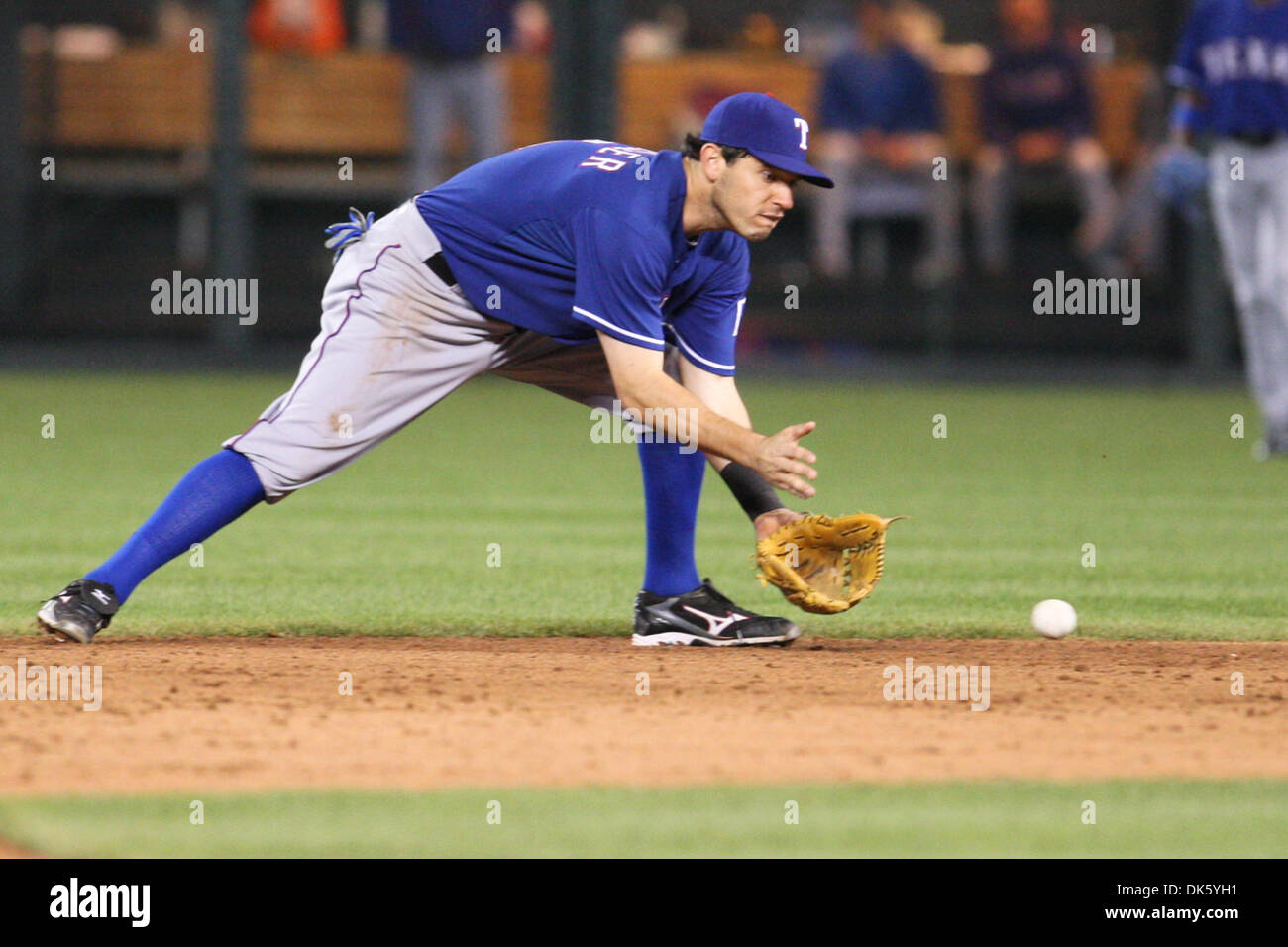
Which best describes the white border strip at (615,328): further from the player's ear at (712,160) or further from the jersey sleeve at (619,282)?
the player's ear at (712,160)

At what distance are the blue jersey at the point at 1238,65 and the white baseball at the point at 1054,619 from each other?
5.29 meters

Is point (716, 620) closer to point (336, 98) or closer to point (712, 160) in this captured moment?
point (712, 160)

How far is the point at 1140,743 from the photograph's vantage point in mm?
4840

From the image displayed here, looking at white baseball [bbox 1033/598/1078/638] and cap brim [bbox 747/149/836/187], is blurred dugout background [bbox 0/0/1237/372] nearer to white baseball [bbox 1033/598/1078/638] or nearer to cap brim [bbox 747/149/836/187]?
white baseball [bbox 1033/598/1078/638]

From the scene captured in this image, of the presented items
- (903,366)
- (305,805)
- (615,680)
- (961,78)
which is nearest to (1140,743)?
(615,680)

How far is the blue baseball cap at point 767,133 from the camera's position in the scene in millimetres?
5539

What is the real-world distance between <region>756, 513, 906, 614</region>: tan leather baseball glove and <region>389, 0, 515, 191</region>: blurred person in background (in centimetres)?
917

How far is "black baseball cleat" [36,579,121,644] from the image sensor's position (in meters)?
5.79

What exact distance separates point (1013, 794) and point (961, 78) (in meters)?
13.7

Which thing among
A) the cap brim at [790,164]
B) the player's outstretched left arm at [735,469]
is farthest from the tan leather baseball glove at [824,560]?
the cap brim at [790,164]

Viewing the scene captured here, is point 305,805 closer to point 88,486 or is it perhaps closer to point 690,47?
point 88,486

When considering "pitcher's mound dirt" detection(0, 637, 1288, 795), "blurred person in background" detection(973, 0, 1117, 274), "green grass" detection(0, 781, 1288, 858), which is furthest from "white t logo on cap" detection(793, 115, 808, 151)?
"blurred person in background" detection(973, 0, 1117, 274)

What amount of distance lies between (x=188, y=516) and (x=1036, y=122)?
1170 centimetres

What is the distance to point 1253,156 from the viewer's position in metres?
10.9
